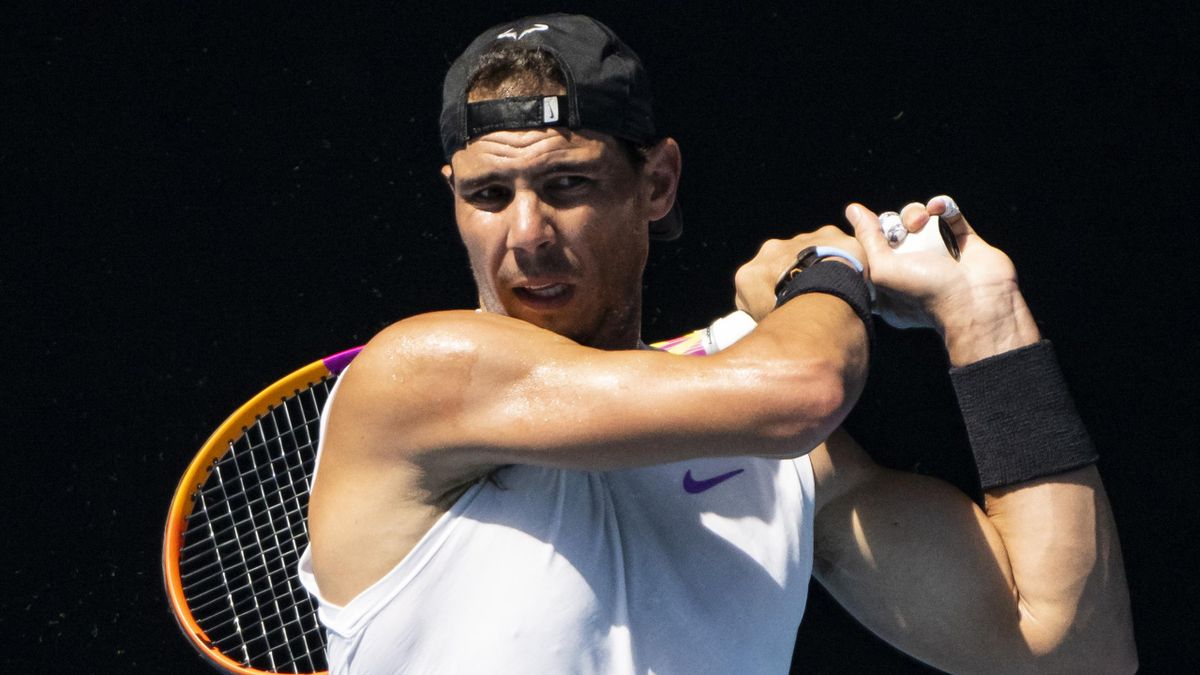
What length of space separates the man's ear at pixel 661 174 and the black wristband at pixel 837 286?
226 millimetres

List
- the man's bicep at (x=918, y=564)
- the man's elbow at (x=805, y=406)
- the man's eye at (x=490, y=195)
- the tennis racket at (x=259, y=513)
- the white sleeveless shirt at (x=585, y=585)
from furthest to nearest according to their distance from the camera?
the tennis racket at (x=259, y=513) → the man's bicep at (x=918, y=564) → the man's eye at (x=490, y=195) → the white sleeveless shirt at (x=585, y=585) → the man's elbow at (x=805, y=406)

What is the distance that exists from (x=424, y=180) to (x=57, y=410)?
2.31 feet

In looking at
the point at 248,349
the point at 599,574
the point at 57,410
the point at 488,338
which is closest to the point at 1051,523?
the point at 599,574

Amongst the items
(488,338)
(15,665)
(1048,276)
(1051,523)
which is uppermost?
(488,338)

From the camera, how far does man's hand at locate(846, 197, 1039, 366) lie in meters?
1.77

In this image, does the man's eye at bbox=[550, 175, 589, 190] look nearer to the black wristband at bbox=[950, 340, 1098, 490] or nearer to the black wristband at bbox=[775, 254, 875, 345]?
the black wristband at bbox=[775, 254, 875, 345]

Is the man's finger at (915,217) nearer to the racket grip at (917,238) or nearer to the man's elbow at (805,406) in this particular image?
the racket grip at (917,238)

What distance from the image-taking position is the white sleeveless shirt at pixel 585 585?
1.53 meters

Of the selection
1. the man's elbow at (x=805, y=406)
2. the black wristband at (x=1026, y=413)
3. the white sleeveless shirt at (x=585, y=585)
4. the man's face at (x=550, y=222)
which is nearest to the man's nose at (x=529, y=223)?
the man's face at (x=550, y=222)

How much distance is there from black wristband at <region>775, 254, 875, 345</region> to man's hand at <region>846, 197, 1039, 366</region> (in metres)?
0.16

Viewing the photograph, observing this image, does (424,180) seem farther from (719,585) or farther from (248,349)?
(719,585)

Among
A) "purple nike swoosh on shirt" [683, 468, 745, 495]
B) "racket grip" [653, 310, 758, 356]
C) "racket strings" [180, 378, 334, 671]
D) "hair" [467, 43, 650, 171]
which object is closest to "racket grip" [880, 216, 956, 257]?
"racket grip" [653, 310, 758, 356]

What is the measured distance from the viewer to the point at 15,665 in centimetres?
246

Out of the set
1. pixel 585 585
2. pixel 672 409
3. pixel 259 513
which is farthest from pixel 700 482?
pixel 259 513
